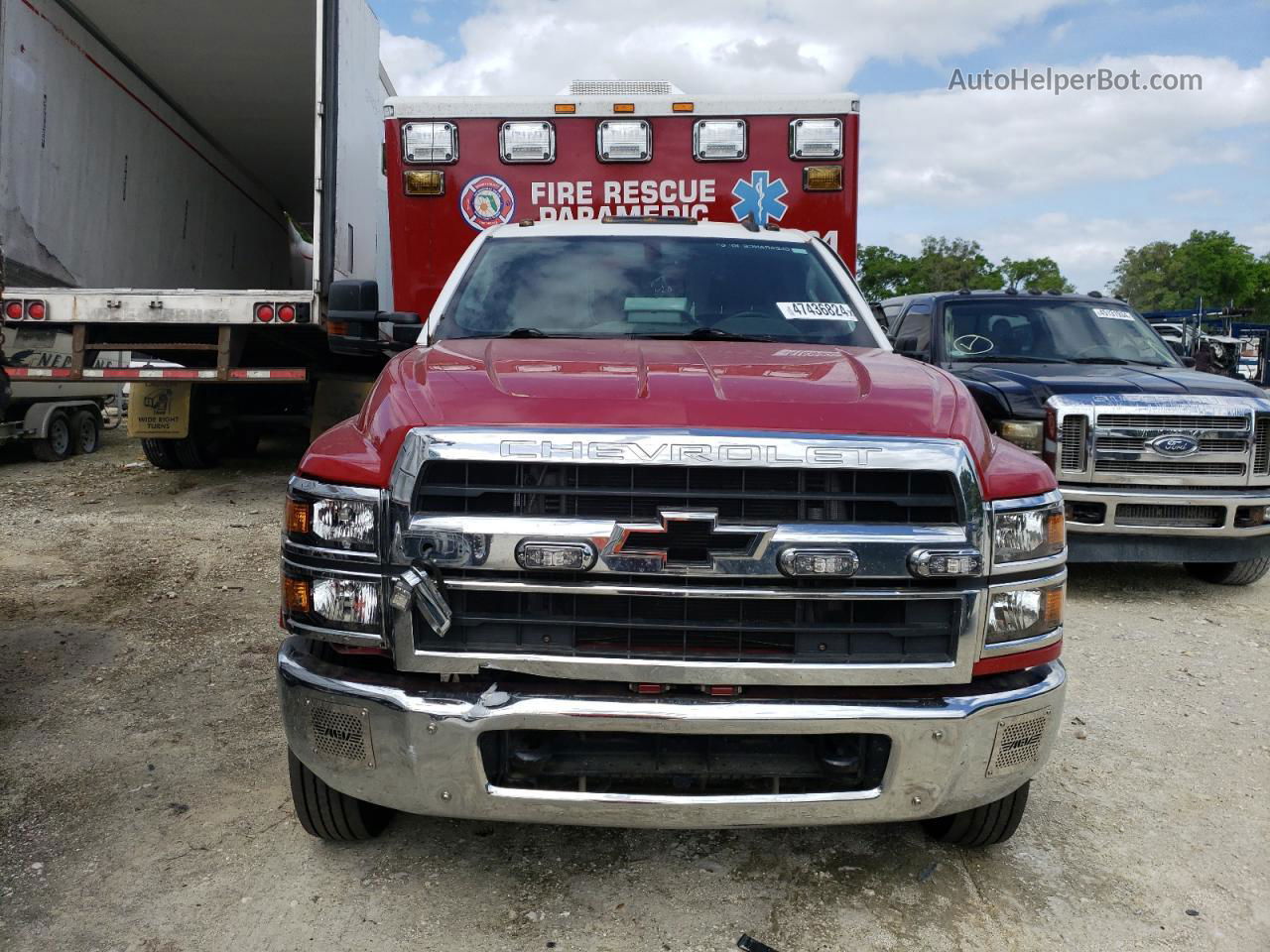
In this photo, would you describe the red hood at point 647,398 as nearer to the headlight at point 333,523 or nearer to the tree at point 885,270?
the headlight at point 333,523

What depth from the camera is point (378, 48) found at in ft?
27.1

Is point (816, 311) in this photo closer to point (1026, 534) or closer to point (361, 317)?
point (1026, 534)

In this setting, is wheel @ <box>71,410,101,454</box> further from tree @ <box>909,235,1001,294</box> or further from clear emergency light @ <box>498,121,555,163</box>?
tree @ <box>909,235,1001,294</box>

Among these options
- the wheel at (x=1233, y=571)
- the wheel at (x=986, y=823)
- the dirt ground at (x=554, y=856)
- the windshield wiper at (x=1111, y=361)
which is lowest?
the dirt ground at (x=554, y=856)

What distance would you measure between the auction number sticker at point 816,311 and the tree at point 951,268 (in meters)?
59.0

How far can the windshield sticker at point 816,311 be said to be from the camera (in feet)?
13.1

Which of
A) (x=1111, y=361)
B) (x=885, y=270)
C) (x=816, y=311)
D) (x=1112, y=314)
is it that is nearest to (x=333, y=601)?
(x=816, y=311)

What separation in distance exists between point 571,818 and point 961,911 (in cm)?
117

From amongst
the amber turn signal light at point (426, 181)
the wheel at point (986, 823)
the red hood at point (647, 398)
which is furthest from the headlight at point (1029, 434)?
the amber turn signal light at point (426, 181)

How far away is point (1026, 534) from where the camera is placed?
262 centimetres

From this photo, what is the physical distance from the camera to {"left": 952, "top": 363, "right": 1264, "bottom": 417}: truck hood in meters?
6.26

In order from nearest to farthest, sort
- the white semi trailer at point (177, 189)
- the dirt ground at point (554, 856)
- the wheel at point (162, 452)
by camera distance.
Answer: the dirt ground at point (554, 856), the white semi trailer at point (177, 189), the wheel at point (162, 452)

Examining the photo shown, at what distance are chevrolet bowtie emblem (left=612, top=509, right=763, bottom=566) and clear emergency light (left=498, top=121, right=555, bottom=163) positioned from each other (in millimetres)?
5438

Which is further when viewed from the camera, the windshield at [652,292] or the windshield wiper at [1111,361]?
the windshield wiper at [1111,361]
